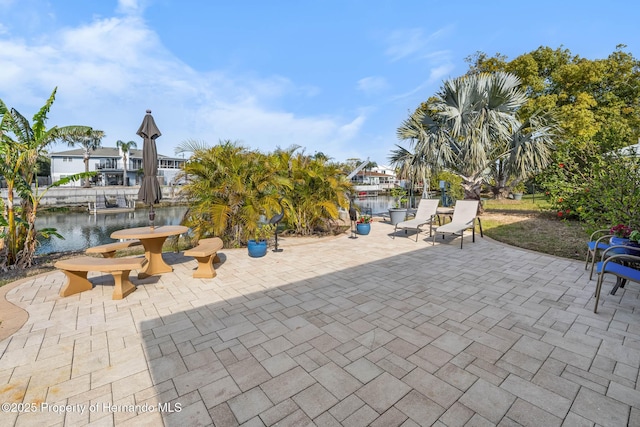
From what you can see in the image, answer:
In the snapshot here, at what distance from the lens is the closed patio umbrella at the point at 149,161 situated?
4934 millimetres

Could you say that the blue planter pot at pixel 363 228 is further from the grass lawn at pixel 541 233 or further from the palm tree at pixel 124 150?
the palm tree at pixel 124 150

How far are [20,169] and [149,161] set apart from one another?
3.34 m

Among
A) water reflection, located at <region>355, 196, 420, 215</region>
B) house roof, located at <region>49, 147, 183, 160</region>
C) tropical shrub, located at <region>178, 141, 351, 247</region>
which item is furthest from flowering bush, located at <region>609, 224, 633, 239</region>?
house roof, located at <region>49, 147, 183, 160</region>

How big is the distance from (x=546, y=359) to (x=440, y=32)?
12055mm

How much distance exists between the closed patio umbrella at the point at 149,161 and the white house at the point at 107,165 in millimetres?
41698

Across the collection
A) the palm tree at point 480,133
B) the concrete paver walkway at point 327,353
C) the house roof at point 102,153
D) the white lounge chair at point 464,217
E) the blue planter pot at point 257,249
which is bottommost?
the concrete paver walkway at point 327,353

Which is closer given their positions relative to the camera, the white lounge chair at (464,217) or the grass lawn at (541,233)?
the grass lawn at (541,233)

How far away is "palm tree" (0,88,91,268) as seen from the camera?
548cm

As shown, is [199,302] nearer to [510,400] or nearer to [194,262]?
[194,262]

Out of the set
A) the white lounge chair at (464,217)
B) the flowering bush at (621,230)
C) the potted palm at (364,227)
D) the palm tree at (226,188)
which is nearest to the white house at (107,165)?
the palm tree at (226,188)

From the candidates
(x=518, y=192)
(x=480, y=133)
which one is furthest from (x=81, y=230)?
(x=518, y=192)

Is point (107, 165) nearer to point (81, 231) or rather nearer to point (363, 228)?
point (81, 231)

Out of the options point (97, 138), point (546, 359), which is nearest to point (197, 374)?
point (546, 359)

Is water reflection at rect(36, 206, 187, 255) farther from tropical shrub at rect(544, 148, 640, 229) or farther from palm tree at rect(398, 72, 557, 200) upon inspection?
tropical shrub at rect(544, 148, 640, 229)
